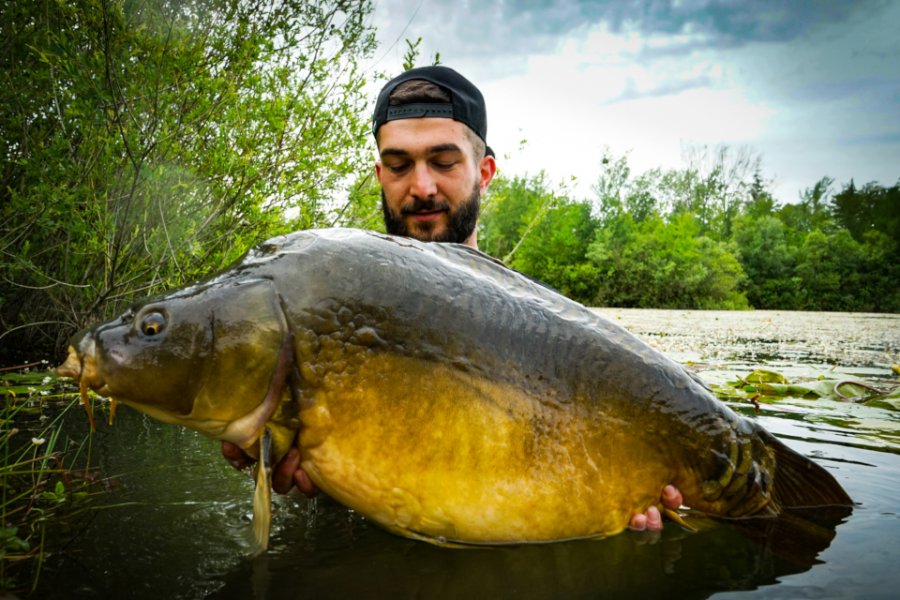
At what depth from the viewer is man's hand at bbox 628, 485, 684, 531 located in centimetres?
189

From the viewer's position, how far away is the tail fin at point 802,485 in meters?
2.10

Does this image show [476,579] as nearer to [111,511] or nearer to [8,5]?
[111,511]

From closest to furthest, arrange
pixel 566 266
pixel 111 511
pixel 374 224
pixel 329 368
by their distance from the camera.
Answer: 1. pixel 329 368
2. pixel 111 511
3. pixel 374 224
4. pixel 566 266

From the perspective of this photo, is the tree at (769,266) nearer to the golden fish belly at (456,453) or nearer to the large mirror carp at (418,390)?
the large mirror carp at (418,390)

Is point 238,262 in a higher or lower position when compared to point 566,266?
lower

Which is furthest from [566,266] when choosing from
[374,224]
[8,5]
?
[8,5]

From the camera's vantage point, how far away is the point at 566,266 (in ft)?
126

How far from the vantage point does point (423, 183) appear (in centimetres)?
391

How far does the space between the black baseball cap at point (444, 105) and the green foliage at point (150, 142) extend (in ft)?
2.65

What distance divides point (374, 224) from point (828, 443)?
3.98 metres

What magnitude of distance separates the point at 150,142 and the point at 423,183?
1.80 m

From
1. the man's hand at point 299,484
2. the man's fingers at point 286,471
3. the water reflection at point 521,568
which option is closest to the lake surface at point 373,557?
the water reflection at point 521,568

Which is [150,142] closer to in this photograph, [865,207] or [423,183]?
[423,183]

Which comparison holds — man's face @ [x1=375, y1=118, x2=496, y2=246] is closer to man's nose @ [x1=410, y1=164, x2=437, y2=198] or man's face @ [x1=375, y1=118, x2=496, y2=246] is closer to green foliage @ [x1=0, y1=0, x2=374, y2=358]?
man's nose @ [x1=410, y1=164, x2=437, y2=198]
